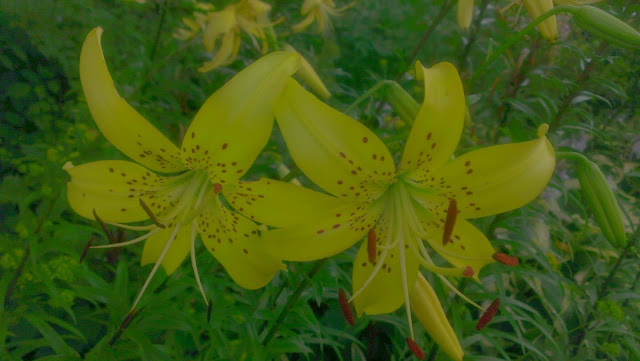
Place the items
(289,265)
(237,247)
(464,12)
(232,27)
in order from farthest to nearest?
(232,27)
(464,12)
(289,265)
(237,247)

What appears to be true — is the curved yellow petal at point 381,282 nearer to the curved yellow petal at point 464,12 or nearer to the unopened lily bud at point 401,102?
the unopened lily bud at point 401,102

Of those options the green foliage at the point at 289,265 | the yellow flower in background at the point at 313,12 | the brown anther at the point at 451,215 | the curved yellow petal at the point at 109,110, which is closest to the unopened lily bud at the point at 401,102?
the green foliage at the point at 289,265

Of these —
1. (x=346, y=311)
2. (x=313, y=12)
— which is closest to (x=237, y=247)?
(x=346, y=311)

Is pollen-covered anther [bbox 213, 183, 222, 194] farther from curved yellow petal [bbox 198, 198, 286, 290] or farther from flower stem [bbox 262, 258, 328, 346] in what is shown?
flower stem [bbox 262, 258, 328, 346]

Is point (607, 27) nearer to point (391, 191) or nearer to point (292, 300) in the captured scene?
point (391, 191)

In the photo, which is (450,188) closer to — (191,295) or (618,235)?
(618,235)

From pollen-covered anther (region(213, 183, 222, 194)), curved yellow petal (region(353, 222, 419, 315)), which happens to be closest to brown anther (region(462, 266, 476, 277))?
curved yellow petal (region(353, 222, 419, 315))
